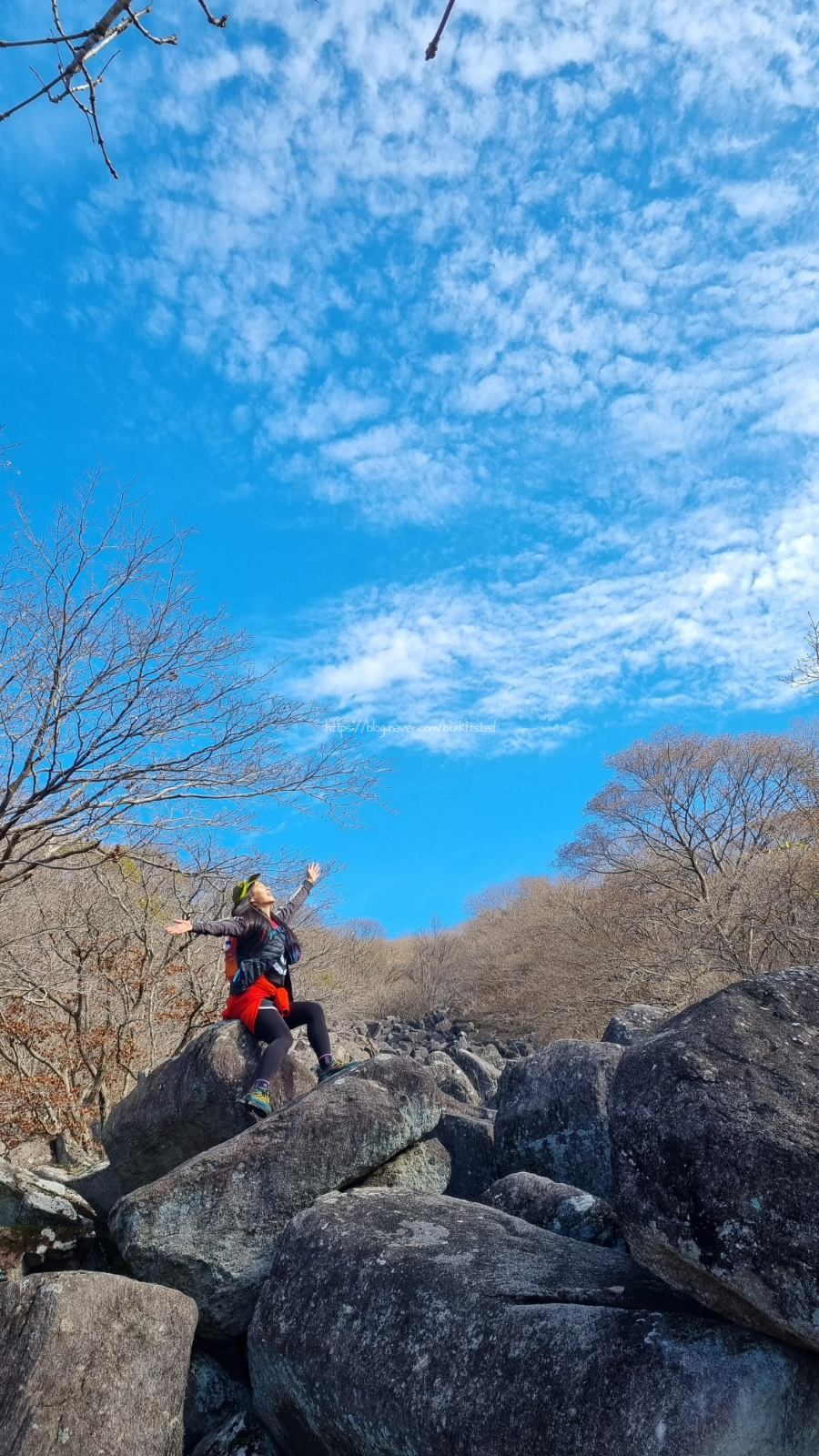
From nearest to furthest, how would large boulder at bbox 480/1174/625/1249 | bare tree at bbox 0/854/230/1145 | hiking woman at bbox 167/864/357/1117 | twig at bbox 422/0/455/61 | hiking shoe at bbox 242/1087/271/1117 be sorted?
twig at bbox 422/0/455/61, large boulder at bbox 480/1174/625/1249, hiking shoe at bbox 242/1087/271/1117, hiking woman at bbox 167/864/357/1117, bare tree at bbox 0/854/230/1145

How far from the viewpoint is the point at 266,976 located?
7055 mm

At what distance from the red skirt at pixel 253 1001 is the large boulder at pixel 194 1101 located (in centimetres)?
10

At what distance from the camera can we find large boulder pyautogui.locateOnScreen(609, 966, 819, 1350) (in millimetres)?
3123

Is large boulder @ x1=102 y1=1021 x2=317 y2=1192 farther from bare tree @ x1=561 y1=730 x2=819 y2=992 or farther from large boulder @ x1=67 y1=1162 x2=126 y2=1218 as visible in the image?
bare tree @ x1=561 y1=730 x2=819 y2=992

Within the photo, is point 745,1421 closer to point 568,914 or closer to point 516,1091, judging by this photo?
point 516,1091

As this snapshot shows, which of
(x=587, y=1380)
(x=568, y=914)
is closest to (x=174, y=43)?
(x=587, y=1380)

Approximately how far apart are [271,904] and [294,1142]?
2099 millimetres

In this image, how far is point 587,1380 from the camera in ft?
10.9

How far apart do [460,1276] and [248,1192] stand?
174cm

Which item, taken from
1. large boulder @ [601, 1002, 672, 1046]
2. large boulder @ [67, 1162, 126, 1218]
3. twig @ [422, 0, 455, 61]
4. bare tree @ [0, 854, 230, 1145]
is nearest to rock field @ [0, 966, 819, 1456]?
large boulder @ [67, 1162, 126, 1218]

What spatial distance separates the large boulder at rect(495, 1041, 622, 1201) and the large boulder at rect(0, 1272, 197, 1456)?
8.78 feet

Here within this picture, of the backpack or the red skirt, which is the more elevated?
the backpack

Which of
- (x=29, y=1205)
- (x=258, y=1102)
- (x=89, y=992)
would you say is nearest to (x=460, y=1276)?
(x=258, y=1102)

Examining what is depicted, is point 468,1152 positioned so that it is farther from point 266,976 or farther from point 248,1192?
point 248,1192
